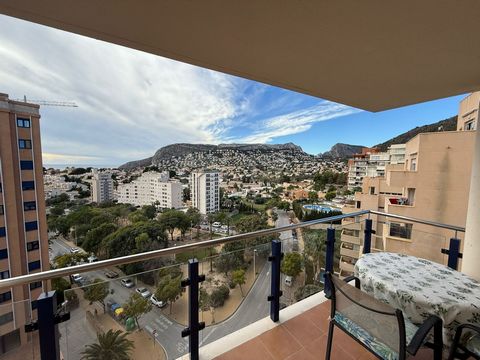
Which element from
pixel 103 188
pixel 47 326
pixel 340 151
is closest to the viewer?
pixel 47 326

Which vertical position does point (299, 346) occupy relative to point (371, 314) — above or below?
below

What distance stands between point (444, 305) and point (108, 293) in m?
2.35

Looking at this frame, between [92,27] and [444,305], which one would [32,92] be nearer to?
[92,27]

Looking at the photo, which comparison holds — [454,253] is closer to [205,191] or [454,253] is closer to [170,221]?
[170,221]

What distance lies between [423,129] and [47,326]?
80.5 feet

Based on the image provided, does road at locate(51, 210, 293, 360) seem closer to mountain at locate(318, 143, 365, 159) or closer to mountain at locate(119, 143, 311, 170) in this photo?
mountain at locate(119, 143, 311, 170)

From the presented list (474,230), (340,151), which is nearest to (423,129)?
(340,151)

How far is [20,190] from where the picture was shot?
589cm

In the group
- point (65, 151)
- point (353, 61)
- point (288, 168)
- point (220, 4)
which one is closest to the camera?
point (220, 4)

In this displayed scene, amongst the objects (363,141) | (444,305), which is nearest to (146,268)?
(444,305)

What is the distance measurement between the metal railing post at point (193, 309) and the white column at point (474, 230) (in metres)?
2.96

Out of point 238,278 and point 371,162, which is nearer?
point 238,278

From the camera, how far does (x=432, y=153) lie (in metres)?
9.77

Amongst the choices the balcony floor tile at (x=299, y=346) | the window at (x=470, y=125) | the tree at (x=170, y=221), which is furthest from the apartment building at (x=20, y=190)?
the window at (x=470, y=125)
